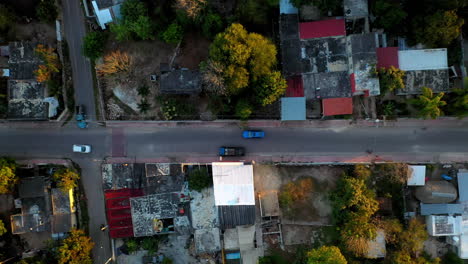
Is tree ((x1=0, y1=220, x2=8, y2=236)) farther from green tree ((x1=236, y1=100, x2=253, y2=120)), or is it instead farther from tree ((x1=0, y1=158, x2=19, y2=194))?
green tree ((x1=236, y1=100, x2=253, y2=120))

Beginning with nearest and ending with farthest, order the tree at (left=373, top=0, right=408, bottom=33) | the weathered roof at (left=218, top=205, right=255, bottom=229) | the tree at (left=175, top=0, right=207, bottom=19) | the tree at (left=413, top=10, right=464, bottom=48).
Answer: the tree at (left=413, top=10, right=464, bottom=48), the tree at (left=373, top=0, right=408, bottom=33), the tree at (left=175, top=0, right=207, bottom=19), the weathered roof at (left=218, top=205, right=255, bottom=229)

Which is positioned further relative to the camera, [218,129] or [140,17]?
[218,129]

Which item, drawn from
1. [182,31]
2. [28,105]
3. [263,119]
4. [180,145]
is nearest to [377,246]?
[263,119]

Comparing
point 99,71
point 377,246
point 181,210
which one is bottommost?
point 377,246

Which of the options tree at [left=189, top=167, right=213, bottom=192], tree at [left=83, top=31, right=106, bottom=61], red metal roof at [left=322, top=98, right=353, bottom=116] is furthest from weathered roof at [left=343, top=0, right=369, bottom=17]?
tree at [left=83, top=31, right=106, bottom=61]

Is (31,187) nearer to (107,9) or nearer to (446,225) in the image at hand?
(107,9)

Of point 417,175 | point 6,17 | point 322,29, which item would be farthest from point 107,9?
point 417,175

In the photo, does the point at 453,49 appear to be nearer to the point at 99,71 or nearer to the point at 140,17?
the point at 140,17
